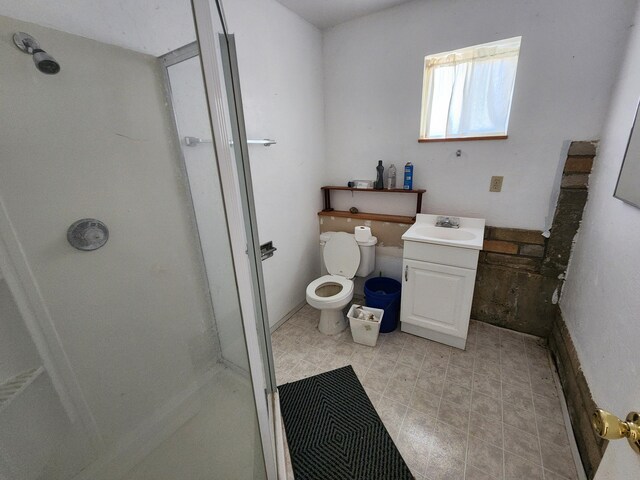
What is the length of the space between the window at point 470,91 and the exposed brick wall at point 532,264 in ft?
1.63

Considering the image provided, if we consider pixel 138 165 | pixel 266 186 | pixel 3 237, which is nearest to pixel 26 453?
pixel 3 237

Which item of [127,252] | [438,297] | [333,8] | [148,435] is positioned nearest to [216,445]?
[148,435]

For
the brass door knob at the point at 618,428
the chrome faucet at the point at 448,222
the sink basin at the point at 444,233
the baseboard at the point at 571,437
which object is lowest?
the baseboard at the point at 571,437

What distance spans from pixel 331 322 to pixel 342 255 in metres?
0.56

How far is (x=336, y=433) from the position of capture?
132 centimetres

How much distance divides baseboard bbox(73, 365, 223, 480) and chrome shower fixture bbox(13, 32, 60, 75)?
118cm

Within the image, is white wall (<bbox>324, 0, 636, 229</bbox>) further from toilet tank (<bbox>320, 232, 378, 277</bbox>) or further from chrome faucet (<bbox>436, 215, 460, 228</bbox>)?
toilet tank (<bbox>320, 232, 378, 277</bbox>)

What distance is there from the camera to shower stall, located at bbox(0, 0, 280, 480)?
29.0 inches

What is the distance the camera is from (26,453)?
0.73 metres

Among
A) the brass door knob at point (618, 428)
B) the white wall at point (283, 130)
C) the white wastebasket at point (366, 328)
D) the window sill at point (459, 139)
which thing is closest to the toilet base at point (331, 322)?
the white wastebasket at point (366, 328)

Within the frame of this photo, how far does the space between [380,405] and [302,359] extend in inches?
23.3

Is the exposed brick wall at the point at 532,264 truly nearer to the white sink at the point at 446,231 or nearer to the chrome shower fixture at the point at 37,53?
the white sink at the point at 446,231

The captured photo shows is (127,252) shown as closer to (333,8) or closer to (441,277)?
(441,277)

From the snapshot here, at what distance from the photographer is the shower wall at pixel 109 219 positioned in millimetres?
767
